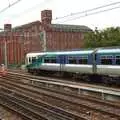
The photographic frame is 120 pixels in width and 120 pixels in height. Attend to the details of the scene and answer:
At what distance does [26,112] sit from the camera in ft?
55.5

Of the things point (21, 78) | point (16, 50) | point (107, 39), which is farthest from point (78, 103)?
point (16, 50)

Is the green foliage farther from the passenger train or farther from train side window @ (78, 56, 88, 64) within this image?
train side window @ (78, 56, 88, 64)

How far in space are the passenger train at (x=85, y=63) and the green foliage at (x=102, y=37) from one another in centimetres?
1585

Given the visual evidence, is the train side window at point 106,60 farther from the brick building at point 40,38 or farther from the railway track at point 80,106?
the brick building at point 40,38

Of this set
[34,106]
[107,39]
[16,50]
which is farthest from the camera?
[16,50]

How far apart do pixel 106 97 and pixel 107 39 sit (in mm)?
33769

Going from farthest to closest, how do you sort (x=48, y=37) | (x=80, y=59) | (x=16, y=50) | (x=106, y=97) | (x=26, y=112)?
1. (x=16, y=50)
2. (x=48, y=37)
3. (x=80, y=59)
4. (x=106, y=97)
5. (x=26, y=112)

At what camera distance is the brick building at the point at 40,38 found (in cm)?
6431

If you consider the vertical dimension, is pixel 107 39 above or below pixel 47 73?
above

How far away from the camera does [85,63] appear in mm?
28844

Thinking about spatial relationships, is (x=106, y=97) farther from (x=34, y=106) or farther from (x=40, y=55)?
(x=40, y=55)

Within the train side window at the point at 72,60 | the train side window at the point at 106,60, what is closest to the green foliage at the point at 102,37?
the train side window at the point at 72,60

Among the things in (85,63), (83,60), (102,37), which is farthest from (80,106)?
(102,37)

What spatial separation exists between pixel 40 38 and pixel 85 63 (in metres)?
34.8
